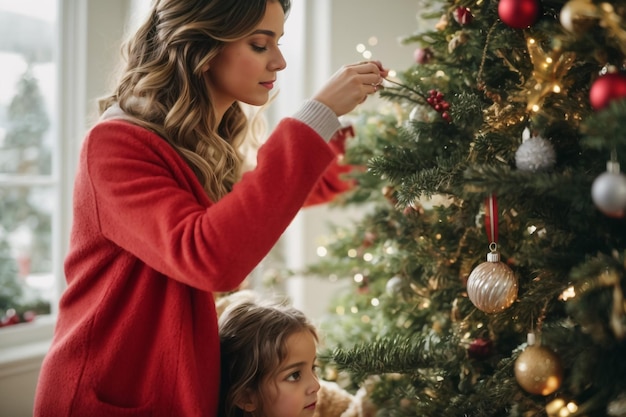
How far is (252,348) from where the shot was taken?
4.11ft

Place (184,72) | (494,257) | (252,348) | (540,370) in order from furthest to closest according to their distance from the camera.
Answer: (252,348), (184,72), (494,257), (540,370)

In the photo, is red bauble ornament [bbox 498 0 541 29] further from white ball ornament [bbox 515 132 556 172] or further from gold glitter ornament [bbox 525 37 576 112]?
white ball ornament [bbox 515 132 556 172]

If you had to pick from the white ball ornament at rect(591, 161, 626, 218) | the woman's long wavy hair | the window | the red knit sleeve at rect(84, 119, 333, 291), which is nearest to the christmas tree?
the white ball ornament at rect(591, 161, 626, 218)

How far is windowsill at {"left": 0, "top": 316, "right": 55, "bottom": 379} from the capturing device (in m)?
1.74

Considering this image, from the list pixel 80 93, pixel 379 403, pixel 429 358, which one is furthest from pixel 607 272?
pixel 80 93

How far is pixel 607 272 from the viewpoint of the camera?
0.70 meters

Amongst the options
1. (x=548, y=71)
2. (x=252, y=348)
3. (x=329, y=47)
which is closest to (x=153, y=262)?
(x=252, y=348)

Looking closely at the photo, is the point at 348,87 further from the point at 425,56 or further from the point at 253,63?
the point at 425,56

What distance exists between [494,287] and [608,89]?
341mm

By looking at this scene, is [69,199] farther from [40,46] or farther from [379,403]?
[379,403]

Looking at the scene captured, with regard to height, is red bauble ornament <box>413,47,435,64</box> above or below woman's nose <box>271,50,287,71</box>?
above

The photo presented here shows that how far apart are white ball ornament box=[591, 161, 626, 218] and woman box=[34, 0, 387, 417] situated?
44cm

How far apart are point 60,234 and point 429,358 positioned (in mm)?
1434

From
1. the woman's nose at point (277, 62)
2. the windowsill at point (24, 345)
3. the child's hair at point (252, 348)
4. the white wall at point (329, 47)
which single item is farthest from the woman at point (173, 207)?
the white wall at point (329, 47)
